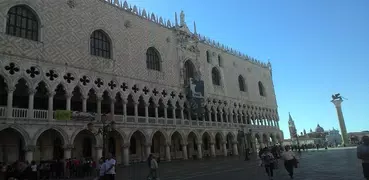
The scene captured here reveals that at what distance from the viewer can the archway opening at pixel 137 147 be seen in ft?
82.9

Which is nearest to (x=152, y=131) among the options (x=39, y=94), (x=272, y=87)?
(x=39, y=94)

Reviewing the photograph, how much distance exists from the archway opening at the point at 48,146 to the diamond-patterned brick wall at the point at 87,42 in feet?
16.3

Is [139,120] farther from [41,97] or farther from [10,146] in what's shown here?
[10,146]

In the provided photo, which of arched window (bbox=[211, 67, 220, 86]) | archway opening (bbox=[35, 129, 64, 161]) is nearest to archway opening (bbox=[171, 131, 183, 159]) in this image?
arched window (bbox=[211, 67, 220, 86])

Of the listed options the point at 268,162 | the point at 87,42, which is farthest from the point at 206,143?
the point at 268,162

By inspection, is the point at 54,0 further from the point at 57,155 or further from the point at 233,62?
the point at 233,62

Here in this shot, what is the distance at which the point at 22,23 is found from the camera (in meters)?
18.4

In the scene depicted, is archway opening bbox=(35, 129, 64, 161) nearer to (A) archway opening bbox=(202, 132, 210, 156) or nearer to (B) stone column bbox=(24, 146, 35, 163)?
(B) stone column bbox=(24, 146, 35, 163)

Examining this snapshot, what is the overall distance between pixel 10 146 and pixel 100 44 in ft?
31.5

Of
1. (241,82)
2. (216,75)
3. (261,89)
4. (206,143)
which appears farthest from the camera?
(261,89)

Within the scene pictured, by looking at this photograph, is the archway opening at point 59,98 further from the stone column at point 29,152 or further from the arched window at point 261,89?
the arched window at point 261,89

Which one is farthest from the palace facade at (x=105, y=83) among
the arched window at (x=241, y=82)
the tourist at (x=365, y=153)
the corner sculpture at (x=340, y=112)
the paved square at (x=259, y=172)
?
the corner sculpture at (x=340, y=112)

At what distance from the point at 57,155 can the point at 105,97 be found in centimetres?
572

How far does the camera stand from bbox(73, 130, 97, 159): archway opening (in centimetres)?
2145
